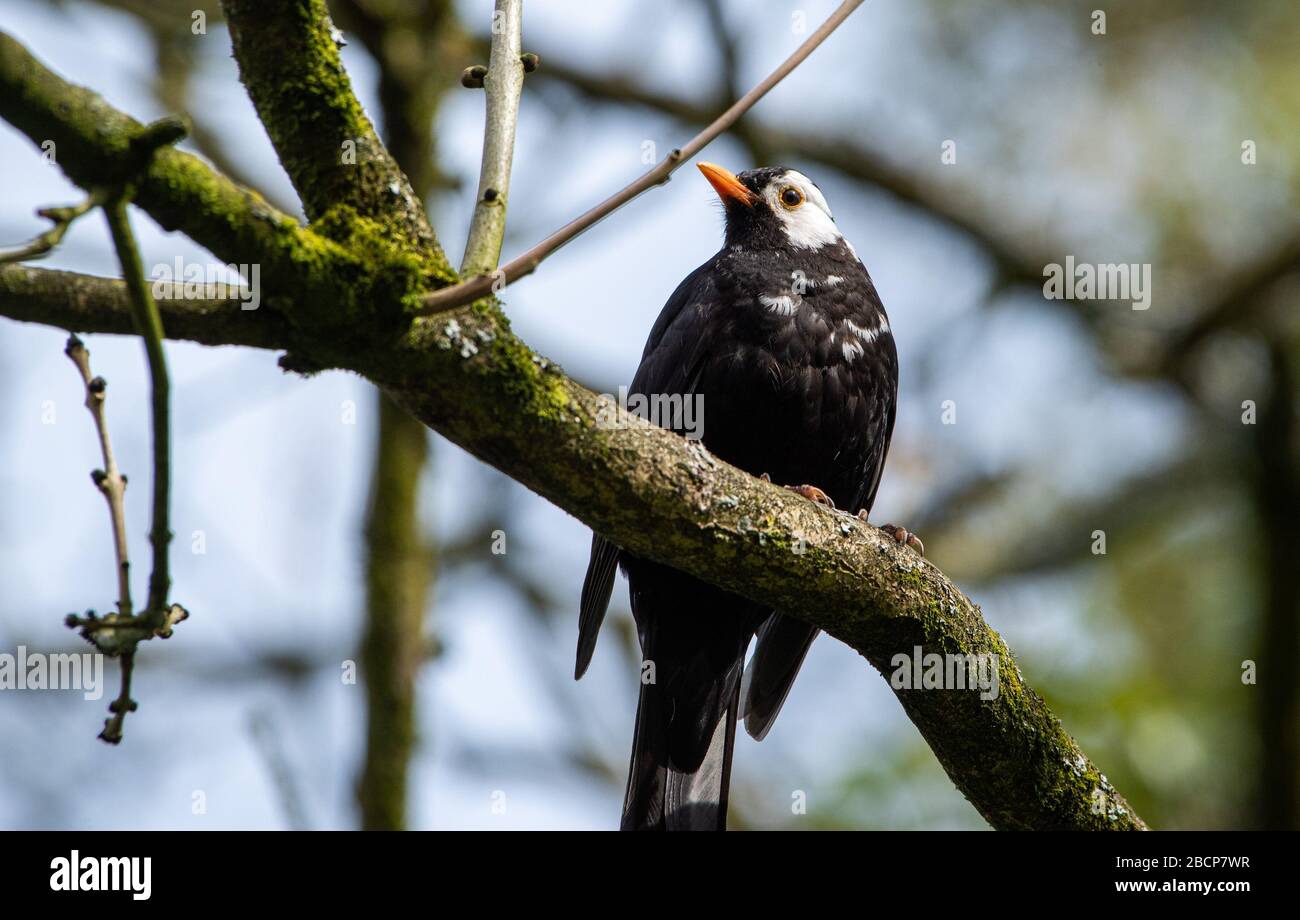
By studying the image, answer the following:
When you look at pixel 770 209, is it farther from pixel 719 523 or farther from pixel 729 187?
pixel 719 523

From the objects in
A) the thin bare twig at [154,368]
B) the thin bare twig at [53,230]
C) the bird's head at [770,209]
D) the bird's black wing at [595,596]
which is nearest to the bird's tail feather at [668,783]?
the bird's black wing at [595,596]

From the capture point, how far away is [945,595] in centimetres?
286

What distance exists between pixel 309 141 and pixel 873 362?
221 centimetres

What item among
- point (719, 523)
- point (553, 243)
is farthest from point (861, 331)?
point (553, 243)

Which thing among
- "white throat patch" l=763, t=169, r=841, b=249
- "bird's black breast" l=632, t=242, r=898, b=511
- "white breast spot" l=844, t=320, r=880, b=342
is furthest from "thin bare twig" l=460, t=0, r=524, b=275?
"white throat patch" l=763, t=169, r=841, b=249

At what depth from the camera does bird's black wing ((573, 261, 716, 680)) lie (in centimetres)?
374

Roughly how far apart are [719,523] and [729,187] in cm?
246

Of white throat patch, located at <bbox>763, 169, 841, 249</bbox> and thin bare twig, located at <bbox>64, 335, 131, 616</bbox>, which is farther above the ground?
white throat patch, located at <bbox>763, 169, 841, 249</bbox>

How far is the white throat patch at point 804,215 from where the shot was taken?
4480 millimetres

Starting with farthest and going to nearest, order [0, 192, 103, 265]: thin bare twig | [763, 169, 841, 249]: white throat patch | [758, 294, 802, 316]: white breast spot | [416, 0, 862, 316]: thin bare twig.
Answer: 1. [763, 169, 841, 249]: white throat patch
2. [758, 294, 802, 316]: white breast spot
3. [416, 0, 862, 316]: thin bare twig
4. [0, 192, 103, 265]: thin bare twig

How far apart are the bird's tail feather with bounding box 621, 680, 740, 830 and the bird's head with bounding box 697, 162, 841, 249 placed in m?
1.66

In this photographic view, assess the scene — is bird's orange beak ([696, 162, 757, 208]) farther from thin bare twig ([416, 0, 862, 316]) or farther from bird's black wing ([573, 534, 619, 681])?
thin bare twig ([416, 0, 862, 316])

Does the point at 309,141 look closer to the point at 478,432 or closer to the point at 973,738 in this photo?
the point at 478,432
